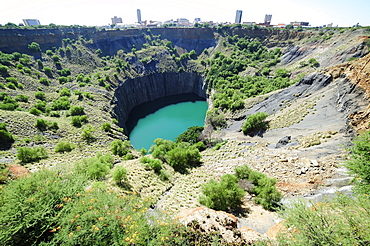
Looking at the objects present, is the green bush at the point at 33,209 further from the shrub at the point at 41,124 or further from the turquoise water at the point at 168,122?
the turquoise water at the point at 168,122

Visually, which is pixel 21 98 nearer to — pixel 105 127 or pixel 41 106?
pixel 41 106

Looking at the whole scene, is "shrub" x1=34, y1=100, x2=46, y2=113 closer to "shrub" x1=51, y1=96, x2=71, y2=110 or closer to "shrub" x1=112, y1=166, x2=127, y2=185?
"shrub" x1=51, y1=96, x2=71, y2=110

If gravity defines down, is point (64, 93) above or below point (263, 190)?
below

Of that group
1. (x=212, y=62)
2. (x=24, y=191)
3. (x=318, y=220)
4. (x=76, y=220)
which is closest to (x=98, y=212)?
(x=76, y=220)

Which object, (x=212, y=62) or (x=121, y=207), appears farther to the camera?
(x=212, y=62)

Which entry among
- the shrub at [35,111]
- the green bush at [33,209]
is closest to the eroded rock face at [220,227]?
the green bush at [33,209]

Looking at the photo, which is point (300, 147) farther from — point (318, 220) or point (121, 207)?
point (121, 207)

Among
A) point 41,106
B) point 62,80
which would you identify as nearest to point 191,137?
point 41,106
